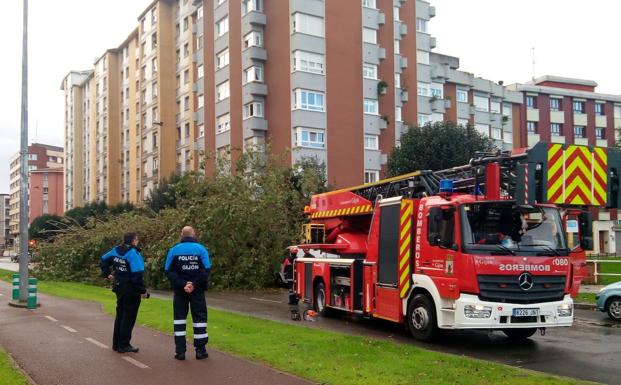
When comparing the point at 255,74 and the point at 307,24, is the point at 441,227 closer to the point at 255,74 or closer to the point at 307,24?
the point at 307,24

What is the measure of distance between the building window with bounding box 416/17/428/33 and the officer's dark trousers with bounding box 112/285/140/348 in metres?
48.0

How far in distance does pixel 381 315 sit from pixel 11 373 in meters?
6.89

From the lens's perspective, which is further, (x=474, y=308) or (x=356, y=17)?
(x=356, y=17)

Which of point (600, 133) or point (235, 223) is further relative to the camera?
point (600, 133)

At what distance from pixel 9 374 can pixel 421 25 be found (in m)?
51.1

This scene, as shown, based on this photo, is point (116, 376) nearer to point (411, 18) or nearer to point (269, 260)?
point (269, 260)

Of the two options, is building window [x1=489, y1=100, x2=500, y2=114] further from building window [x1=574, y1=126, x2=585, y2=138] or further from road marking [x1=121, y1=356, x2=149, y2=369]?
road marking [x1=121, y1=356, x2=149, y2=369]

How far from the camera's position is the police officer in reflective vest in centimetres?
873

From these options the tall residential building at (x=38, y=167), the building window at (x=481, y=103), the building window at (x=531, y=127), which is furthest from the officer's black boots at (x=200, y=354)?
the tall residential building at (x=38, y=167)

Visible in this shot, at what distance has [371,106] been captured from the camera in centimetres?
4691

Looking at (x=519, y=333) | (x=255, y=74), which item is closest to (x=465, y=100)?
(x=255, y=74)

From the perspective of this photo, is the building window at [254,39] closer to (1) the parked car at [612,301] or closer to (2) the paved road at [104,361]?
(1) the parked car at [612,301]

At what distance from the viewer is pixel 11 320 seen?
13570 millimetres

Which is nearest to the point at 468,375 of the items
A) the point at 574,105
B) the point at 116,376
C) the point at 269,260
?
the point at 116,376
